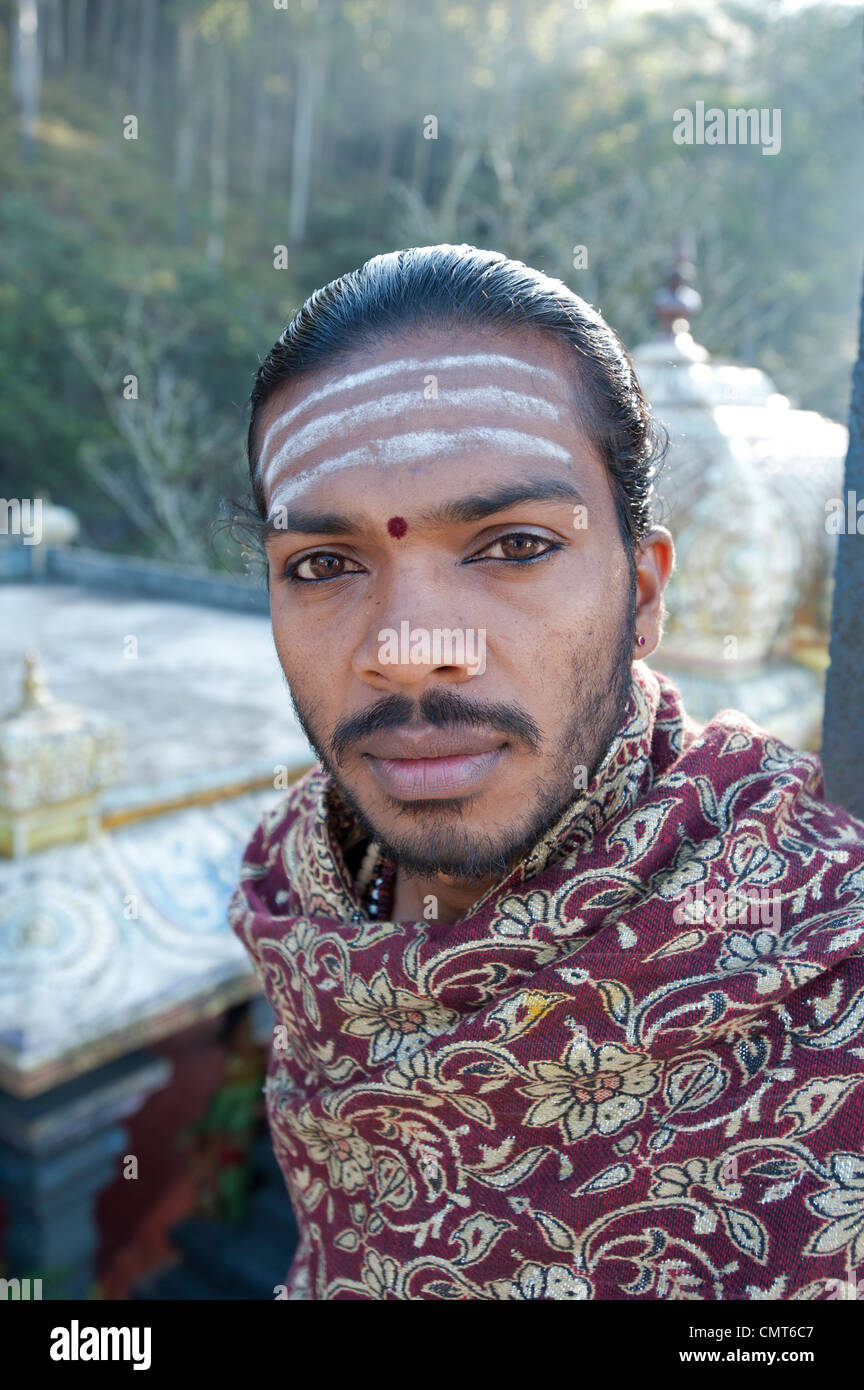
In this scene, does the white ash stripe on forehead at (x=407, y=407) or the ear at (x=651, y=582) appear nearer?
the white ash stripe on forehead at (x=407, y=407)

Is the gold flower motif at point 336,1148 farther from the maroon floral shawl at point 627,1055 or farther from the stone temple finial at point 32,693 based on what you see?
the stone temple finial at point 32,693

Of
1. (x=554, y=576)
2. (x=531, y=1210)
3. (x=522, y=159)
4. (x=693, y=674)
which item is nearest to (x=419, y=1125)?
(x=531, y=1210)

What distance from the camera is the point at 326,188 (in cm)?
2739

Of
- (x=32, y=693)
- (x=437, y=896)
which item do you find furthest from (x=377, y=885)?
(x=32, y=693)

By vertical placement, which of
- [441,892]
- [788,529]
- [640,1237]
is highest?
[788,529]

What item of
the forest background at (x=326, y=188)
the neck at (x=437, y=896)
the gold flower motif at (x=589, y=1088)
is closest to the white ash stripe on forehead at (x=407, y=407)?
the neck at (x=437, y=896)

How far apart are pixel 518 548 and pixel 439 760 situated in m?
0.27

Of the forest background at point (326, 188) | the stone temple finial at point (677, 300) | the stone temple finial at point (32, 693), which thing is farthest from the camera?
the forest background at point (326, 188)

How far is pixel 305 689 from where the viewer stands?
1.37 metres

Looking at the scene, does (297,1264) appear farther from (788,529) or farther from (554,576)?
(788,529)

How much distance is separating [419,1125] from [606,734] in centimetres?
52

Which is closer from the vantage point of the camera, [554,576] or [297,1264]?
[554,576]

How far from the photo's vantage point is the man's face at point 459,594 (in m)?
1.22

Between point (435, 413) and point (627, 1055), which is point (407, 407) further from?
point (627, 1055)
